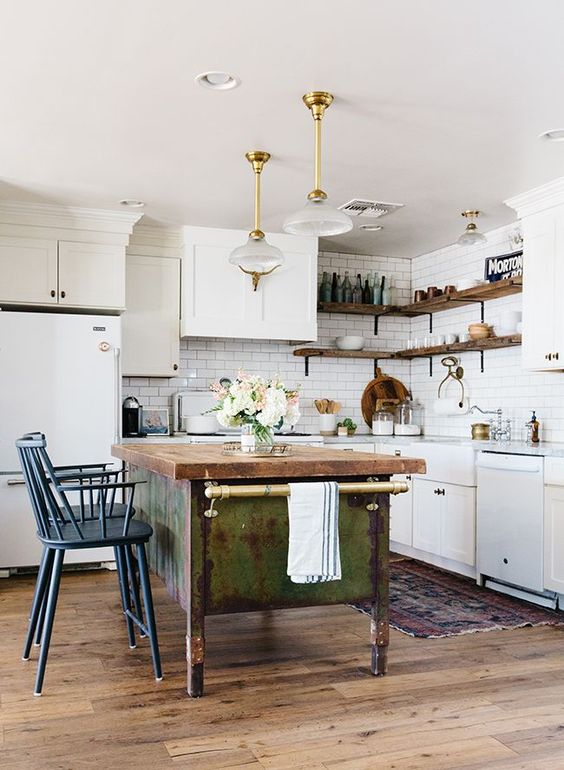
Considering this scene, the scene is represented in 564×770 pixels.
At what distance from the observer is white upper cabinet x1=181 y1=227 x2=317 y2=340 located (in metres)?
5.91

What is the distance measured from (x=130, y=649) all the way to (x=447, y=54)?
290 centimetres

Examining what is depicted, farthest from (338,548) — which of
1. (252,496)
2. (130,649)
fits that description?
(130,649)

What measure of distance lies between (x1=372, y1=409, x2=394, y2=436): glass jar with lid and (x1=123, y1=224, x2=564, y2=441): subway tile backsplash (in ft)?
0.97

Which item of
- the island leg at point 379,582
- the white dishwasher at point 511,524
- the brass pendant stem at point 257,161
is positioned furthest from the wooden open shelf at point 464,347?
the island leg at point 379,582

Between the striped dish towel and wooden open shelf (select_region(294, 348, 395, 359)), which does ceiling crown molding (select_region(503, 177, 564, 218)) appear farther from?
the striped dish towel

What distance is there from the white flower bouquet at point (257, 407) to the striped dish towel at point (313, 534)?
0.44 metres

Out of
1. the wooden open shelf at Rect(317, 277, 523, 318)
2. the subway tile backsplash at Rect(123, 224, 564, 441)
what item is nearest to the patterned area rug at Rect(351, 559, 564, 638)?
the subway tile backsplash at Rect(123, 224, 564, 441)

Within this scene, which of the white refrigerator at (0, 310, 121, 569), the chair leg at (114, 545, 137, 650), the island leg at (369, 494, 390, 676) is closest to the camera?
the island leg at (369, 494, 390, 676)

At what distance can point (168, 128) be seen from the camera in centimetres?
393

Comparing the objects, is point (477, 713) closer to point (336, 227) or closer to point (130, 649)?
point (130, 649)

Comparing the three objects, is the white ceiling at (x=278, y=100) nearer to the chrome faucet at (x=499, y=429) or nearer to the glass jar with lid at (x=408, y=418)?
the chrome faucet at (x=499, y=429)

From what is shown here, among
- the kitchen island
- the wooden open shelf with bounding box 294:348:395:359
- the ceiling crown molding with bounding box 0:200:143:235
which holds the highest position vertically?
the ceiling crown molding with bounding box 0:200:143:235

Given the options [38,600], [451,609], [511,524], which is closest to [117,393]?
[38,600]

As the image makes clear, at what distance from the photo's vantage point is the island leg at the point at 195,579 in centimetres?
294
